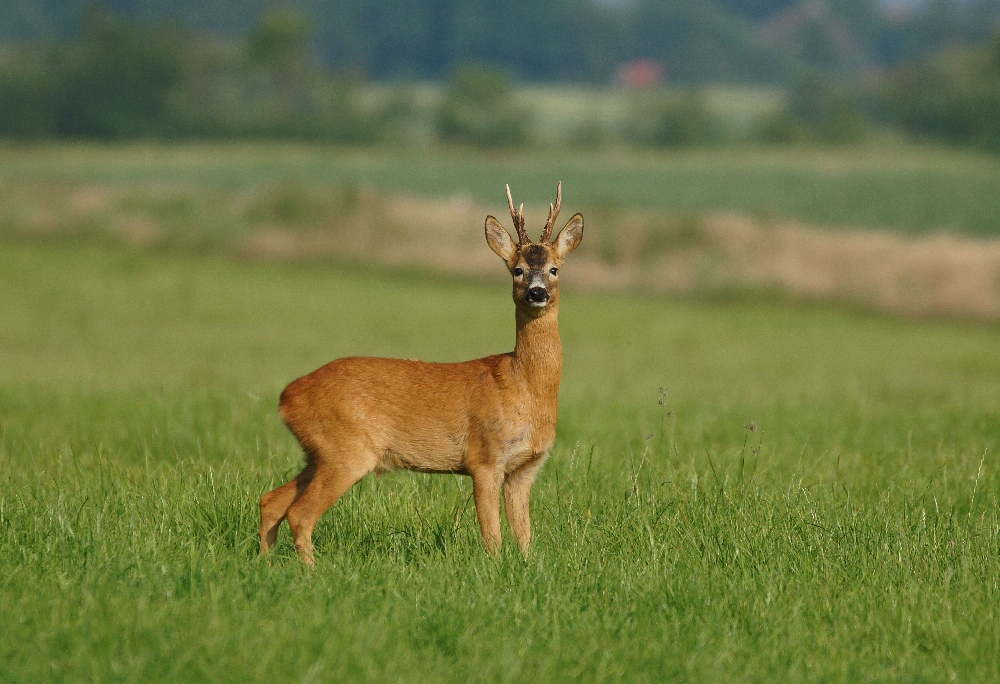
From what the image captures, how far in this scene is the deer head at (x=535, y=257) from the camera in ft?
19.6

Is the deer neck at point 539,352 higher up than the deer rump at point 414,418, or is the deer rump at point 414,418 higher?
the deer neck at point 539,352

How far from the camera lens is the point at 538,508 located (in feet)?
23.2

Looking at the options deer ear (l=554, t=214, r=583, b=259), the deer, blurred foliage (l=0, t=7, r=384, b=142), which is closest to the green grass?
blurred foliage (l=0, t=7, r=384, b=142)

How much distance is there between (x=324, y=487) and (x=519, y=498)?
100cm

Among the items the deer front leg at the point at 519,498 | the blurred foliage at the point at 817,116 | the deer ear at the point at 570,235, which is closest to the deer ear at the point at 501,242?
the deer ear at the point at 570,235

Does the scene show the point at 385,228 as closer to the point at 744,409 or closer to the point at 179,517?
the point at 744,409

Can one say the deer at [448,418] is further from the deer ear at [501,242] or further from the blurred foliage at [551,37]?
the blurred foliage at [551,37]

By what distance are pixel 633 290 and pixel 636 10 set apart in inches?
6523

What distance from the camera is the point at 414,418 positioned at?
6.06 m

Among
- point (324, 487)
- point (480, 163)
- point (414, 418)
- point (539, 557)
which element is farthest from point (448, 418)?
point (480, 163)

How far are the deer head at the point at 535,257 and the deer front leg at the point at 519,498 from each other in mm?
787

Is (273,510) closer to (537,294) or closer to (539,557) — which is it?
(539,557)

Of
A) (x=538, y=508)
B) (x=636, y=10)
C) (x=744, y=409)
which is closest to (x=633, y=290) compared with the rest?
(x=744, y=409)

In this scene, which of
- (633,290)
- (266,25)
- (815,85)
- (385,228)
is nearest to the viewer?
(633,290)
